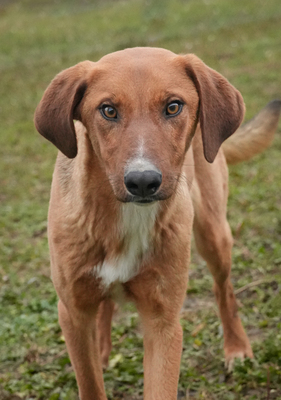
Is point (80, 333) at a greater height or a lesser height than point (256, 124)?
lesser

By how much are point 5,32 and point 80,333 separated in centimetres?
1640

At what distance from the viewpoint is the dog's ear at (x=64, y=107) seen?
10.6 feet

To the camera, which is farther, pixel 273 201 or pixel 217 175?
pixel 273 201

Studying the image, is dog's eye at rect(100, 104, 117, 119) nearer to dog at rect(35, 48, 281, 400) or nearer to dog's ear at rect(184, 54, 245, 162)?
dog at rect(35, 48, 281, 400)

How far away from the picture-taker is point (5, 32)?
60.6 feet

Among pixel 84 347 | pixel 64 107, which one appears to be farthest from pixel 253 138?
pixel 84 347

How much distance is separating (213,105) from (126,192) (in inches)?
30.8

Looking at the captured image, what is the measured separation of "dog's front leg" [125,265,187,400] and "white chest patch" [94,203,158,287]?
3.4 inches

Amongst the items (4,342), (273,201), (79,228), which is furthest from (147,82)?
(273,201)

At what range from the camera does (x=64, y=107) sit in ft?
10.6

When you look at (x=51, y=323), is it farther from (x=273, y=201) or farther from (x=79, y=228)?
(x=273, y=201)

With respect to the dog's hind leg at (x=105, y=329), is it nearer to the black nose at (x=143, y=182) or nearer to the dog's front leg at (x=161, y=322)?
the dog's front leg at (x=161, y=322)

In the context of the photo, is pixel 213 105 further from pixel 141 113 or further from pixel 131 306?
pixel 131 306

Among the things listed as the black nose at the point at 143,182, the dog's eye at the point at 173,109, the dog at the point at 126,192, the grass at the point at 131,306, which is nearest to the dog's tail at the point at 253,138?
the grass at the point at 131,306
